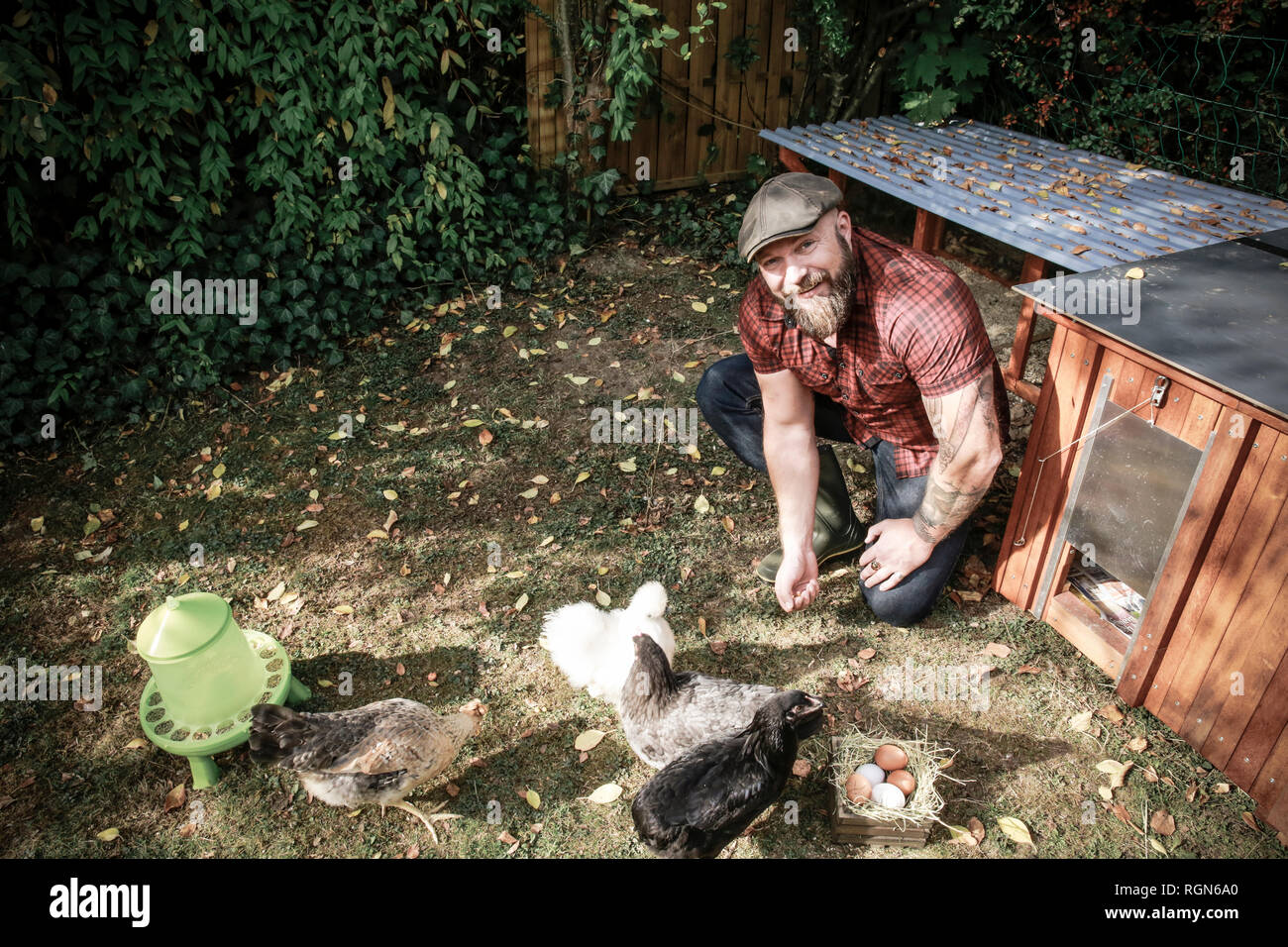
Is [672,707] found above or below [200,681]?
above

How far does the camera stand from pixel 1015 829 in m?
2.99

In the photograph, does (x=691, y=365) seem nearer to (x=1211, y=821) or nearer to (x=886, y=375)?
(x=886, y=375)

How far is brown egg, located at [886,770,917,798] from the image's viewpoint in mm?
2949

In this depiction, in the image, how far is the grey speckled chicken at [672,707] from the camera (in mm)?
3064

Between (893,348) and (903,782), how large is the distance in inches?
63.4

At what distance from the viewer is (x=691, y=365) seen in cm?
576

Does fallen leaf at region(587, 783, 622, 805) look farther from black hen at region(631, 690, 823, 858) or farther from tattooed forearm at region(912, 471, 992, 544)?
tattooed forearm at region(912, 471, 992, 544)

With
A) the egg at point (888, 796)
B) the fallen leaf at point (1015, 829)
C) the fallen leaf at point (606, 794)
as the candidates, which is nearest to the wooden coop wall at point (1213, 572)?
the fallen leaf at point (1015, 829)

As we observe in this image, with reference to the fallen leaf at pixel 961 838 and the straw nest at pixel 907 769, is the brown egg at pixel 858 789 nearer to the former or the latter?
the straw nest at pixel 907 769

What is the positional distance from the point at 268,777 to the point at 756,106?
7.04 m

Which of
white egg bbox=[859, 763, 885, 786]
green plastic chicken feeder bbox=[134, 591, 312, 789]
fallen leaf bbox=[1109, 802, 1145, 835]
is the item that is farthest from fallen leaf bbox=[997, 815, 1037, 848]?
green plastic chicken feeder bbox=[134, 591, 312, 789]

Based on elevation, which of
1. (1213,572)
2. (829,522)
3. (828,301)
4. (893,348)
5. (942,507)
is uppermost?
(828,301)

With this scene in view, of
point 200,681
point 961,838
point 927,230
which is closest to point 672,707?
point 961,838

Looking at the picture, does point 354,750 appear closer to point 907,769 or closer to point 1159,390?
point 907,769
